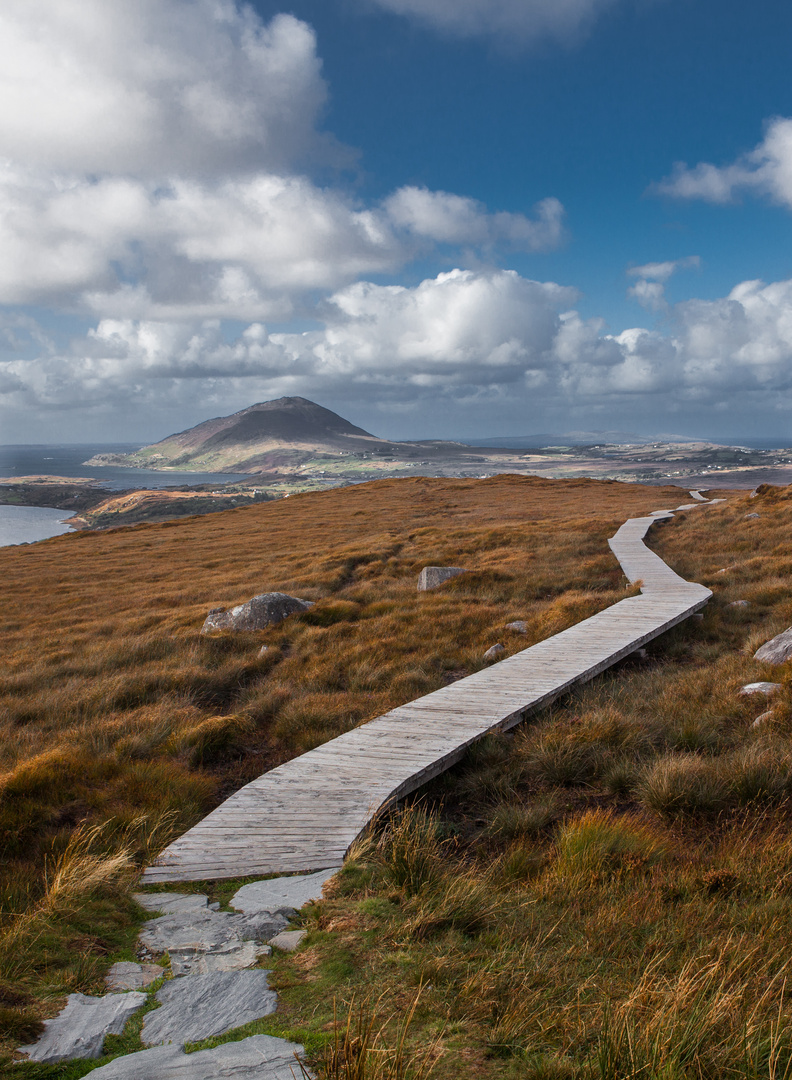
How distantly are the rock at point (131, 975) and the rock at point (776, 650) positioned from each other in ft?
32.5

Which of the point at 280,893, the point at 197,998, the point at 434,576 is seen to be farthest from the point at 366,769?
the point at 434,576

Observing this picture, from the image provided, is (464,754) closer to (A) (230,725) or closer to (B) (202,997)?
(A) (230,725)

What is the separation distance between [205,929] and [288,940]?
27.2 inches

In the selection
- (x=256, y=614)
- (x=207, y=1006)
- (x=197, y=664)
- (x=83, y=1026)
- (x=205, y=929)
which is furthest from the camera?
(x=256, y=614)

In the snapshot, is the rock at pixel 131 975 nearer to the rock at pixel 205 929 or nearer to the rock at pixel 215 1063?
the rock at pixel 205 929

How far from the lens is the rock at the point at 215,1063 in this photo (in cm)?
280

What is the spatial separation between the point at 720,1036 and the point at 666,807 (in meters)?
3.66

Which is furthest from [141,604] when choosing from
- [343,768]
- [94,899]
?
[94,899]

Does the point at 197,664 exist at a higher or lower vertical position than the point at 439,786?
higher

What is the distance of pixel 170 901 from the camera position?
4871mm

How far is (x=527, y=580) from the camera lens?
18688 millimetres

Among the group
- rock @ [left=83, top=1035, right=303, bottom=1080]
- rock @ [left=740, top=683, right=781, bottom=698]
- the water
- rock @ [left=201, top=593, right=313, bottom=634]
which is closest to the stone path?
rock @ [left=83, top=1035, right=303, bottom=1080]

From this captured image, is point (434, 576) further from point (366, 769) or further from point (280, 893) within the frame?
point (280, 893)

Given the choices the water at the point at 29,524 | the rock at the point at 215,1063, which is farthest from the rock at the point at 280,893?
the water at the point at 29,524
